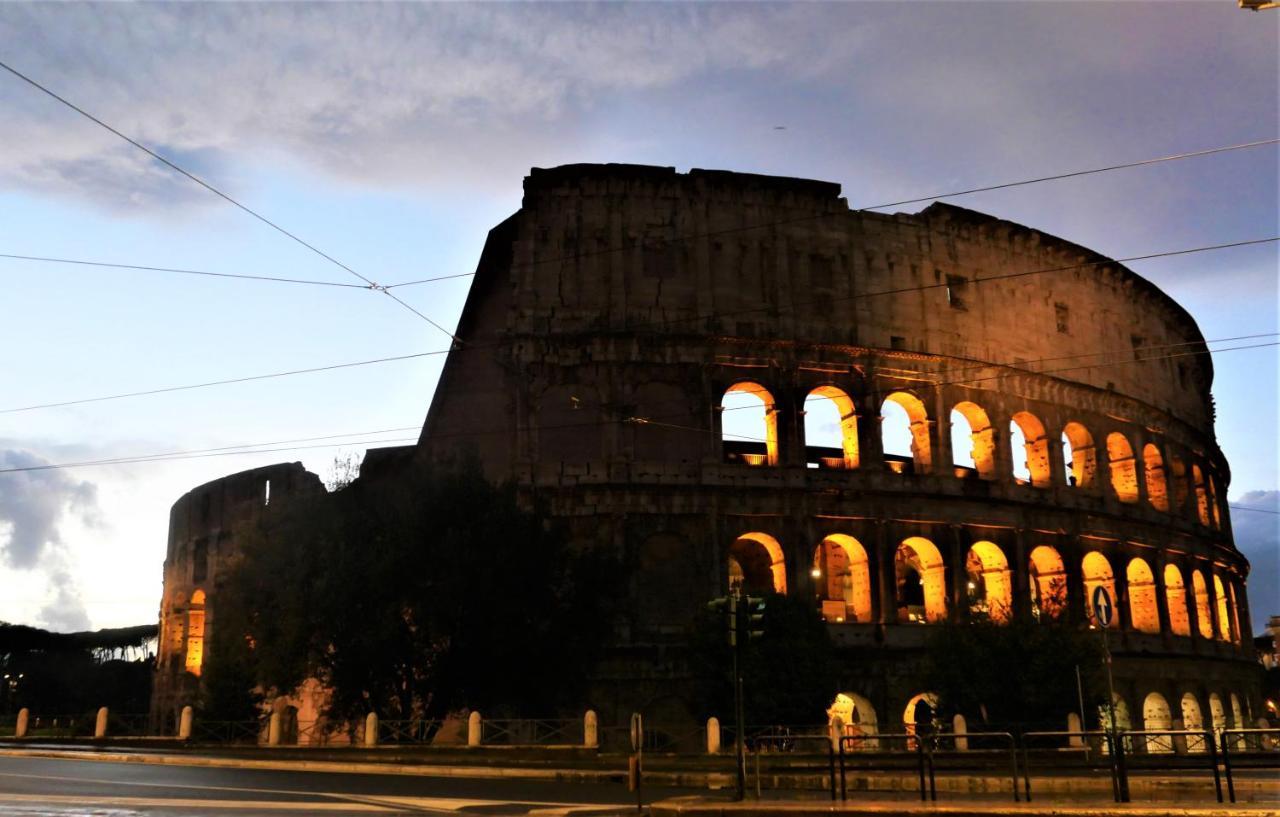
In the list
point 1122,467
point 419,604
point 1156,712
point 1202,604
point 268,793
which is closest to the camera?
point 268,793

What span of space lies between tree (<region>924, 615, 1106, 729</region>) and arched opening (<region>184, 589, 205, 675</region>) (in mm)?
32848

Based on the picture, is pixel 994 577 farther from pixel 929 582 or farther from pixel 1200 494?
pixel 1200 494

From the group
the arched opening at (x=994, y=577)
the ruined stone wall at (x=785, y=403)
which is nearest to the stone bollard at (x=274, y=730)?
the ruined stone wall at (x=785, y=403)

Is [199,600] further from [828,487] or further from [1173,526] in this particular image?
[1173,526]

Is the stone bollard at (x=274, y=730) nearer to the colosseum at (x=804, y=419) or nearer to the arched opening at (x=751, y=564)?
the colosseum at (x=804, y=419)

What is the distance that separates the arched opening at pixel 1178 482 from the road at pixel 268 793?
3166 cm

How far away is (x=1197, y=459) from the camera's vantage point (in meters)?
44.8

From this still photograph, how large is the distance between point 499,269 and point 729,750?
720 inches

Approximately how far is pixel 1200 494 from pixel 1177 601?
7421mm

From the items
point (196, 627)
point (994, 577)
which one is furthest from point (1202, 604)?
point (196, 627)

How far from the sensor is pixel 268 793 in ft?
45.1

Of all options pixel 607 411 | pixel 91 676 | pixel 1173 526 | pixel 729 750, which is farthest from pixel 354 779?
pixel 91 676

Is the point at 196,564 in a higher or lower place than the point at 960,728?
higher

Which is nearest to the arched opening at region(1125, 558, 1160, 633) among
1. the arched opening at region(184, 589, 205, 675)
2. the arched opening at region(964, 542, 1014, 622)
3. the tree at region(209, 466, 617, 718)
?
the arched opening at region(964, 542, 1014, 622)
